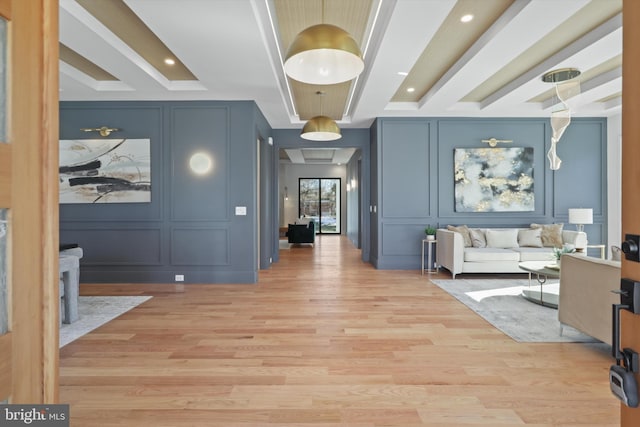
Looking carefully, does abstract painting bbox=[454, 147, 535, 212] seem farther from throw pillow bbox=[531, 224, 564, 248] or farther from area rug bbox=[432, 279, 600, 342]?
area rug bbox=[432, 279, 600, 342]

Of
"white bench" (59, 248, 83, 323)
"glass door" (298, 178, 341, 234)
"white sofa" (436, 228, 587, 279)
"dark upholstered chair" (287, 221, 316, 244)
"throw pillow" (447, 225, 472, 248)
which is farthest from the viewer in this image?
"glass door" (298, 178, 341, 234)

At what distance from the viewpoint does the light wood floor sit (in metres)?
2.01

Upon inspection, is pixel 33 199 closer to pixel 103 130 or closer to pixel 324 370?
pixel 324 370

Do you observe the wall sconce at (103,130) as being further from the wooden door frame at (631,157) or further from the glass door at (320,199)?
the glass door at (320,199)

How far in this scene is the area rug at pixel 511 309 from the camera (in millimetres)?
3165

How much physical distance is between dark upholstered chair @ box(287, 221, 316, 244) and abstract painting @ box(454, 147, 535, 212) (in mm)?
4781

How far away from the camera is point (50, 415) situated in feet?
3.11

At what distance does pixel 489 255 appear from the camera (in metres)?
5.59

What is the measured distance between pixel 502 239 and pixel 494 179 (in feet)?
3.93

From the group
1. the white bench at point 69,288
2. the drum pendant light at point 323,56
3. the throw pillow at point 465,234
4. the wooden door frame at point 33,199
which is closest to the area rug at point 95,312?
the white bench at point 69,288

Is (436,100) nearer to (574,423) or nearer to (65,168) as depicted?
(574,423)

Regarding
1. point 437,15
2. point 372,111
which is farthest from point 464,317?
point 372,111

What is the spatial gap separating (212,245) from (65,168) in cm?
254

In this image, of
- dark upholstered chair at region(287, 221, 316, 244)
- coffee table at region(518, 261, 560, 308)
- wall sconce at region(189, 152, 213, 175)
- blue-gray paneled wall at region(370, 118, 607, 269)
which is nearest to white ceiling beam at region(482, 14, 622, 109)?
blue-gray paneled wall at region(370, 118, 607, 269)
